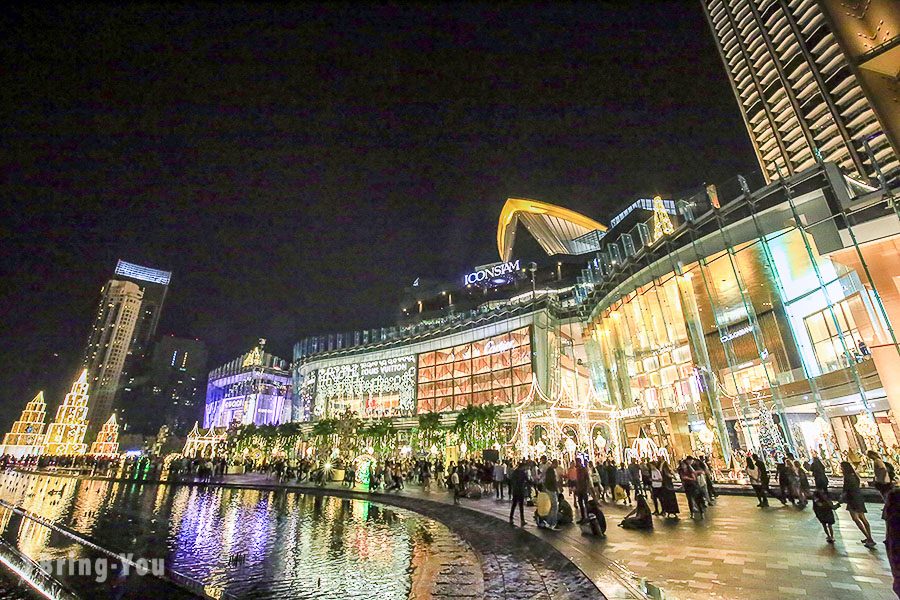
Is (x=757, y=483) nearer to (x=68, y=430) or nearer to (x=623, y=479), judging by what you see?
(x=623, y=479)

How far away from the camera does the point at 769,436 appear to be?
71.9ft

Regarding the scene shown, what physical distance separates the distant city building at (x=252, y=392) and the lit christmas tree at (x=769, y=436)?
8460 cm

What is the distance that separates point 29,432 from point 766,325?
11022 centimetres

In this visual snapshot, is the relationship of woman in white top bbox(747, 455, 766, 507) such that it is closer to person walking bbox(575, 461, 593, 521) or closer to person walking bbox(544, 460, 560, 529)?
person walking bbox(575, 461, 593, 521)

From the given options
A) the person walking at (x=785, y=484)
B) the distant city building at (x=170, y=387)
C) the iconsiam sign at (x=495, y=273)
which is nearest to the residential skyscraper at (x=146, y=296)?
the distant city building at (x=170, y=387)

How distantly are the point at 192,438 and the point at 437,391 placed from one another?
105ft

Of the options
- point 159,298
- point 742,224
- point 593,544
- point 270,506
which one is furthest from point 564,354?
point 159,298

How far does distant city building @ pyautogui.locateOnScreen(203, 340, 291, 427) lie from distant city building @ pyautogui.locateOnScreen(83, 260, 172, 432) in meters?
46.7

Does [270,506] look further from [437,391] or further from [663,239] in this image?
[437,391]

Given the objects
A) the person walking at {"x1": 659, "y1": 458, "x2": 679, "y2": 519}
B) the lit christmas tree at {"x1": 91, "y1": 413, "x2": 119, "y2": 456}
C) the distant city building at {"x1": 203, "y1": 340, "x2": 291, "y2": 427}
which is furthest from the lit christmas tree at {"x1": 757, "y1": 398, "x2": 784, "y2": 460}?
the lit christmas tree at {"x1": 91, "y1": 413, "x2": 119, "y2": 456}

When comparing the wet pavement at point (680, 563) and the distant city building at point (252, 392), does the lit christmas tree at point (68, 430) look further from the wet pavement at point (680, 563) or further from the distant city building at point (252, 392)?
the wet pavement at point (680, 563)

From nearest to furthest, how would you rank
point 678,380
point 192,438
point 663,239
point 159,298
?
point 663,239
point 678,380
point 192,438
point 159,298

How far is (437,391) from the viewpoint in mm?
56688

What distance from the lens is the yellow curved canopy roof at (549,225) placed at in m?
67.6
